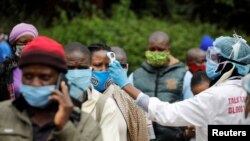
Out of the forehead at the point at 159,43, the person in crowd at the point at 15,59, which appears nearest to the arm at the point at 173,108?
the person in crowd at the point at 15,59

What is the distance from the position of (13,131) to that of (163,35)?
5479 millimetres

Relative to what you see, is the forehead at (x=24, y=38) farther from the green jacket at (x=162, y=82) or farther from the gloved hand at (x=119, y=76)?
the green jacket at (x=162, y=82)

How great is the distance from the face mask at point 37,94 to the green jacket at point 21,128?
0.10 metres

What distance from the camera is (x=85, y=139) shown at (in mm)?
5289

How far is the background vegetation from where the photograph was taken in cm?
1619

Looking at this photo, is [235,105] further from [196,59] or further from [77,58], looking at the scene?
[196,59]

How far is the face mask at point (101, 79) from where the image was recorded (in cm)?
737

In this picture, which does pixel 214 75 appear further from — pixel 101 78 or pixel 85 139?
pixel 85 139

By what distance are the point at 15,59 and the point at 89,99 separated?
159 cm

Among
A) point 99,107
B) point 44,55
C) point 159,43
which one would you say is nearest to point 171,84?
point 159,43

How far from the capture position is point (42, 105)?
5.21 m

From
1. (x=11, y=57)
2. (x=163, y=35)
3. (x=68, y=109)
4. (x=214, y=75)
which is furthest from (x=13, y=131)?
(x=163, y=35)

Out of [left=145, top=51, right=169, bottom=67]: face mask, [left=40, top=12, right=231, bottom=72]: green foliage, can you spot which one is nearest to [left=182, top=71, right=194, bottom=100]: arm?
[left=145, top=51, right=169, bottom=67]: face mask

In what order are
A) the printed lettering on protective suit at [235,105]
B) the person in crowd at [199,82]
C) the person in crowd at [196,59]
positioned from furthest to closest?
the person in crowd at [196,59]
the person in crowd at [199,82]
the printed lettering on protective suit at [235,105]
